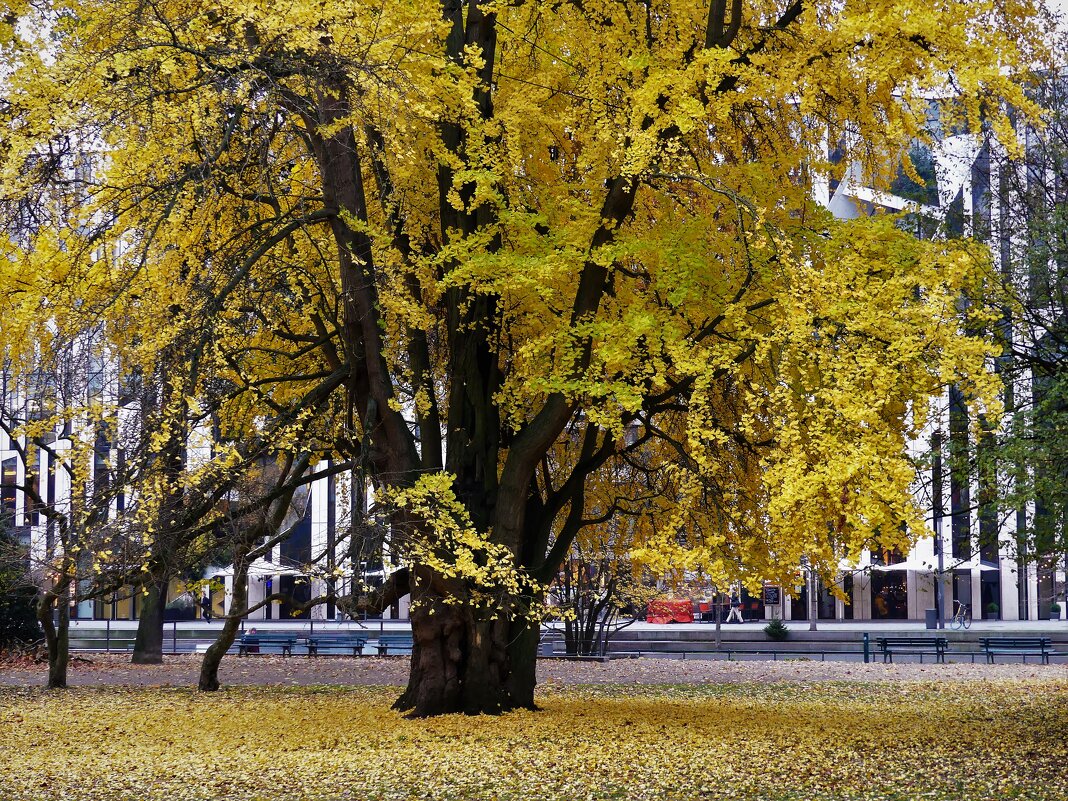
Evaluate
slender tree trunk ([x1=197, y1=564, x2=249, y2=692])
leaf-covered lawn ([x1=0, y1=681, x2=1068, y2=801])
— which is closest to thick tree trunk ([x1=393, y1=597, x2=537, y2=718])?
leaf-covered lawn ([x1=0, y1=681, x2=1068, y2=801])

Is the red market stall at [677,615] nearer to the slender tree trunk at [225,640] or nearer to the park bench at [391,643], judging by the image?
the park bench at [391,643]

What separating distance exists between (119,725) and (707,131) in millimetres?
9882

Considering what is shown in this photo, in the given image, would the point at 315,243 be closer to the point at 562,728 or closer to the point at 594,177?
the point at 594,177

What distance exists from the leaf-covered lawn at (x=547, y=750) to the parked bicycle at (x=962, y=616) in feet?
80.0

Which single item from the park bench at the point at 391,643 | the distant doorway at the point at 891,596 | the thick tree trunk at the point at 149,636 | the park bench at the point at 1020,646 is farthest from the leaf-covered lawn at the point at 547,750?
the distant doorway at the point at 891,596

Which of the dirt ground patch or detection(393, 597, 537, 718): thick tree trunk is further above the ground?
detection(393, 597, 537, 718): thick tree trunk

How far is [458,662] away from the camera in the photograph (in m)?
14.0

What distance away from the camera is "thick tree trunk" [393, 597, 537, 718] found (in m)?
13.9

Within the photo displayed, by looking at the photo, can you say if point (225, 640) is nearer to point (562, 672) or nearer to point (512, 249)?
point (562, 672)

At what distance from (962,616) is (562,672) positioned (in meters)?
23.0

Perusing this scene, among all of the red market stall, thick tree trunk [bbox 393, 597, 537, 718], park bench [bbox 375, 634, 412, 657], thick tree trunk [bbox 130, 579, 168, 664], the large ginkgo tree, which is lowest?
Answer: the red market stall

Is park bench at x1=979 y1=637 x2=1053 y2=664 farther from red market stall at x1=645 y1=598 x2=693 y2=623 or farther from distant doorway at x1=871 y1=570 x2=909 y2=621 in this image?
distant doorway at x1=871 y1=570 x2=909 y2=621

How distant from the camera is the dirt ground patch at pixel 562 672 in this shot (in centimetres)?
2162

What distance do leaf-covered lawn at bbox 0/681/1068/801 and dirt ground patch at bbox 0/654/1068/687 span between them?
441 cm
